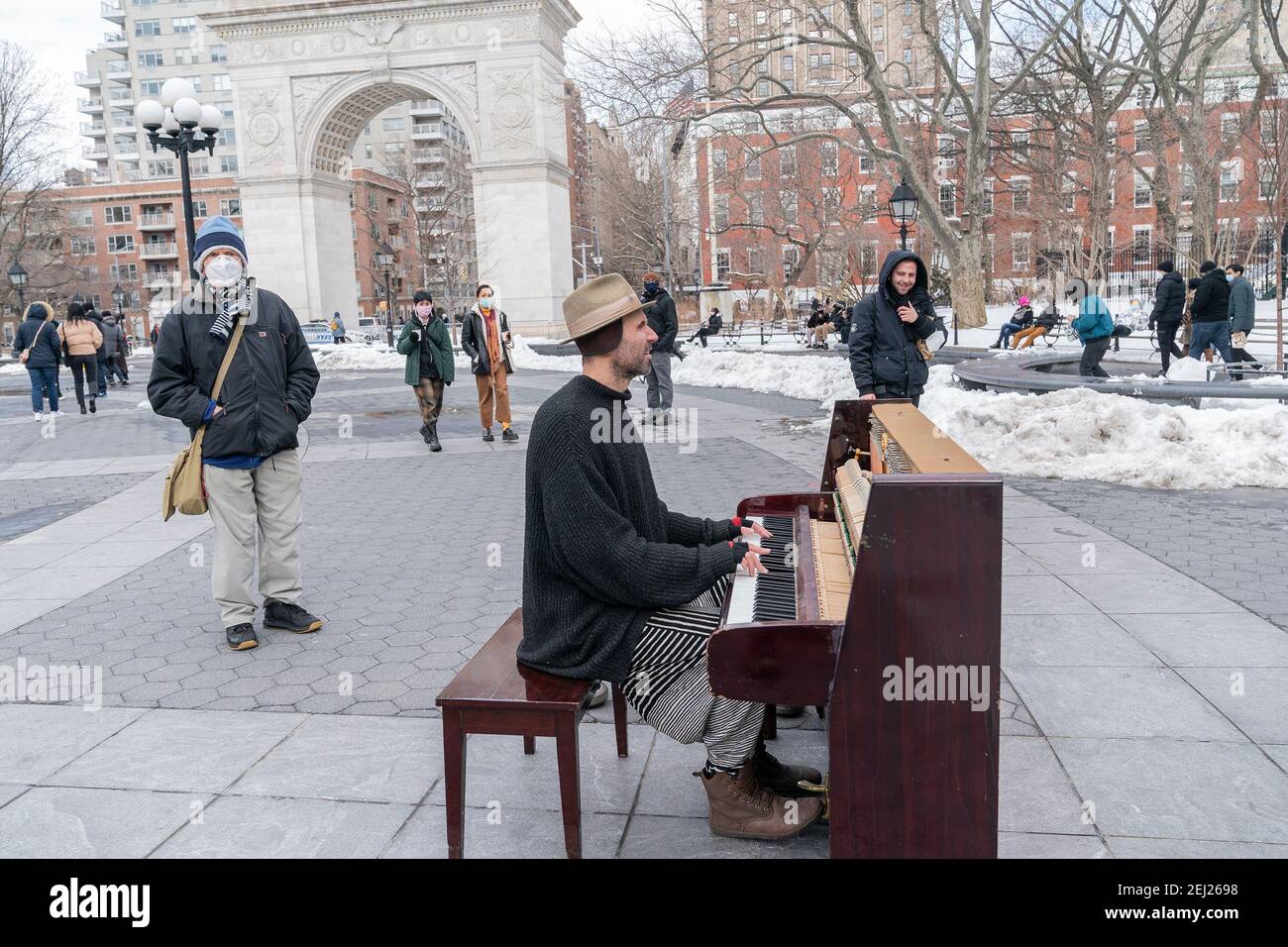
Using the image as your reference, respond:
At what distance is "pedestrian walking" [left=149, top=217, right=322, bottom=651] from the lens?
5234mm

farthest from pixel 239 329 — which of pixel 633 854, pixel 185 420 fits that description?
pixel 633 854

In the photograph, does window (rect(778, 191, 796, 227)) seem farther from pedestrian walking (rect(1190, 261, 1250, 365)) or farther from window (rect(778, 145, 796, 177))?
pedestrian walking (rect(1190, 261, 1250, 365))

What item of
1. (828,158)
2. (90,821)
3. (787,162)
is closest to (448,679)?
(90,821)

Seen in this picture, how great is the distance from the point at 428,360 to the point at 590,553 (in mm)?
10077

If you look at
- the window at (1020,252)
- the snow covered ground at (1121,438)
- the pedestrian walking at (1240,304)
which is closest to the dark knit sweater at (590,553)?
the snow covered ground at (1121,438)

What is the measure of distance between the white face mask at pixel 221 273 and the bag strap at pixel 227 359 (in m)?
0.20

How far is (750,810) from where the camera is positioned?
331 cm

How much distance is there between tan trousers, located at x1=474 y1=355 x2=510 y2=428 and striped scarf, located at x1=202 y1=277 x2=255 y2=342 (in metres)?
7.33

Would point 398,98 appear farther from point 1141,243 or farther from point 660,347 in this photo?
point 1141,243

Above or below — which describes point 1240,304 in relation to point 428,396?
above

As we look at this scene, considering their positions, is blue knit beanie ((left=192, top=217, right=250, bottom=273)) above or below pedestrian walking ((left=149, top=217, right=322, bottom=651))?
above

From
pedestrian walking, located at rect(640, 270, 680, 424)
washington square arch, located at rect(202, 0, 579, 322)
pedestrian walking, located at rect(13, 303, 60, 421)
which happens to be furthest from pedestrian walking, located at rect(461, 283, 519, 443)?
washington square arch, located at rect(202, 0, 579, 322)
